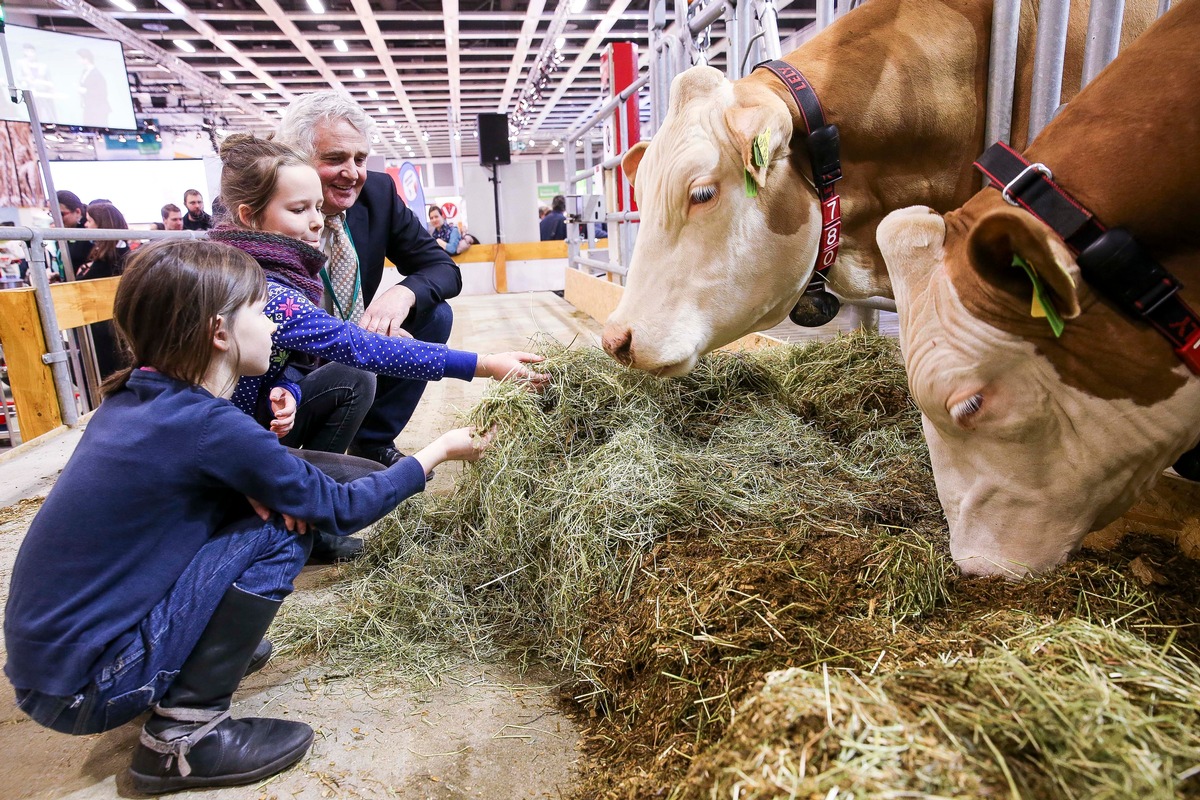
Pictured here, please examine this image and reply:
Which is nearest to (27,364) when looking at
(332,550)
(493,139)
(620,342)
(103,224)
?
(332,550)

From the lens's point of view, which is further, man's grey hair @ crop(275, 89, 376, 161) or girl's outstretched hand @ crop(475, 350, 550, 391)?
man's grey hair @ crop(275, 89, 376, 161)

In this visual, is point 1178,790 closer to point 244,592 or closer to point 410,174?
point 244,592

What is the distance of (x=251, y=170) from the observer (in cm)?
186

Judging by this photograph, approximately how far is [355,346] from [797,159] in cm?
124

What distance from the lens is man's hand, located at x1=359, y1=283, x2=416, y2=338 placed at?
244cm

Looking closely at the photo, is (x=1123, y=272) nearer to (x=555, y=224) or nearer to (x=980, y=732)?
(x=980, y=732)

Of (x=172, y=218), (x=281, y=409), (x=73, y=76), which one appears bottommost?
(x=281, y=409)

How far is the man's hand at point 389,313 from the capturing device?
2.44m

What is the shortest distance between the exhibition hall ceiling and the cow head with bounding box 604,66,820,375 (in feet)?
26.4

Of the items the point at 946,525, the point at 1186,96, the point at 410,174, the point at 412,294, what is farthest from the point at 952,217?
the point at 410,174

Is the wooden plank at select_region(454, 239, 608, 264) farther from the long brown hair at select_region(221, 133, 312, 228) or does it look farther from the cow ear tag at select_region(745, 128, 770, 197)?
the cow ear tag at select_region(745, 128, 770, 197)

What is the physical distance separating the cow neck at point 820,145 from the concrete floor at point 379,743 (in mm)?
1356

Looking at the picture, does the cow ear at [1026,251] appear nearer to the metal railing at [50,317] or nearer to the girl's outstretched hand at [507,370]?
the girl's outstretched hand at [507,370]

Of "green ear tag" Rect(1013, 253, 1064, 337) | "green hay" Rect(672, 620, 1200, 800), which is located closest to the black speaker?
"green ear tag" Rect(1013, 253, 1064, 337)
